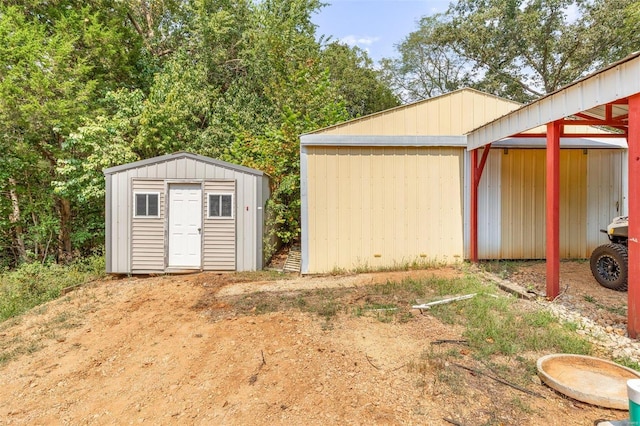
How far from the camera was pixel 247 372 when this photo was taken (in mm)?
2662

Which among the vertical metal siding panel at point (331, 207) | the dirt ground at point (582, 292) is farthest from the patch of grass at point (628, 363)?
the vertical metal siding panel at point (331, 207)

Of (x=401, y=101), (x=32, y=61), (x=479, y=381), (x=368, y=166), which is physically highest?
(x=401, y=101)

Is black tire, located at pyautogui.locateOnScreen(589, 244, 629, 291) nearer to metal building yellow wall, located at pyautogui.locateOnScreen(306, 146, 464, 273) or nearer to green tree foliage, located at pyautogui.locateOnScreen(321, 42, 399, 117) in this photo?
metal building yellow wall, located at pyautogui.locateOnScreen(306, 146, 464, 273)

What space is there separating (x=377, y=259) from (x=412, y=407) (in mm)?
4146

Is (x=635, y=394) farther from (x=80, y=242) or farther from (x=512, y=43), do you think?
(x=512, y=43)

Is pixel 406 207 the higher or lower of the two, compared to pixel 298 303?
higher

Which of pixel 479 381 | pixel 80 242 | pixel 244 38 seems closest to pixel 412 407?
pixel 479 381

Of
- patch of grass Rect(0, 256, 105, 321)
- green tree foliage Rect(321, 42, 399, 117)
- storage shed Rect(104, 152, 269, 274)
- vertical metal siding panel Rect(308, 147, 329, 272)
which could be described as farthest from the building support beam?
green tree foliage Rect(321, 42, 399, 117)

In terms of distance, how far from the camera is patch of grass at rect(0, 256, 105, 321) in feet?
17.5

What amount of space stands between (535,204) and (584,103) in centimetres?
347

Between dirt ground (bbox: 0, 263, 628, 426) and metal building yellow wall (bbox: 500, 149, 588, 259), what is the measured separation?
2.17 meters

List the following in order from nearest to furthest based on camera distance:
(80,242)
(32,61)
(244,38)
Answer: (32,61), (80,242), (244,38)

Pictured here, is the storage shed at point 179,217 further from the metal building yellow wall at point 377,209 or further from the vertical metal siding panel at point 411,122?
the vertical metal siding panel at point 411,122

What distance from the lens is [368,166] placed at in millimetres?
6258
